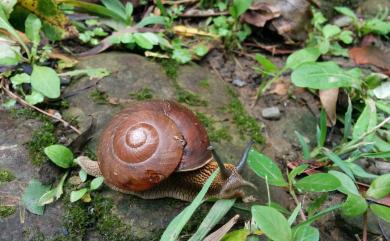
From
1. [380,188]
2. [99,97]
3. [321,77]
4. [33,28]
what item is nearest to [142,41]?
[99,97]

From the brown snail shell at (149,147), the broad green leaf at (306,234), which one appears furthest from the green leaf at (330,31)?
the broad green leaf at (306,234)

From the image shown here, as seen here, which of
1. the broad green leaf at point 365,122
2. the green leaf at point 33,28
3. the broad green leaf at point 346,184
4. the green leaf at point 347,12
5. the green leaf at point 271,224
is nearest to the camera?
the green leaf at point 271,224

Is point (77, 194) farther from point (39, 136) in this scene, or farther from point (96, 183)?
point (39, 136)

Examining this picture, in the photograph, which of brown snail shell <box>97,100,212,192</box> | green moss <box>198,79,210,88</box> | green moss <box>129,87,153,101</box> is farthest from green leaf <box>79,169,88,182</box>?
green moss <box>198,79,210,88</box>

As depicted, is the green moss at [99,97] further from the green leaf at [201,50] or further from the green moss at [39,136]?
the green leaf at [201,50]

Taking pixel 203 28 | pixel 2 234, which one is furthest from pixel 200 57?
pixel 2 234
